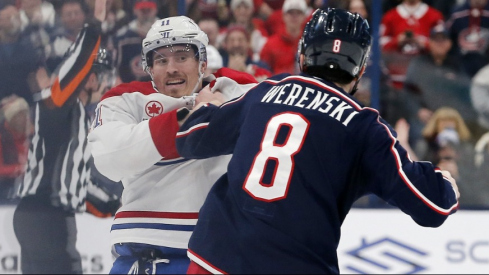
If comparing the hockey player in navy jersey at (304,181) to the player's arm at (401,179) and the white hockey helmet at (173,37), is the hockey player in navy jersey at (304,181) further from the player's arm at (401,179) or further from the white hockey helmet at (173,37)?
the white hockey helmet at (173,37)

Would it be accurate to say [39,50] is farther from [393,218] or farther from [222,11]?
[393,218]

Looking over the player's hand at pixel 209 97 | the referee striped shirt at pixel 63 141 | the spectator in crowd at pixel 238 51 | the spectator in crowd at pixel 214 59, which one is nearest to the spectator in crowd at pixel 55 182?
the referee striped shirt at pixel 63 141

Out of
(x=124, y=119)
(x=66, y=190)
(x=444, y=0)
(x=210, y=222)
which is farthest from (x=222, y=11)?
(x=210, y=222)

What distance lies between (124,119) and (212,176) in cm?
34

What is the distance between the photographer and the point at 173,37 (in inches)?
109

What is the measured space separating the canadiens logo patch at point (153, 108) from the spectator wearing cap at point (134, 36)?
1.58m

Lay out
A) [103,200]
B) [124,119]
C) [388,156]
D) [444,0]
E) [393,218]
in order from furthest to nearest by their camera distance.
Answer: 1. [444,0]
2. [393,218]
3. [103,200]
4. [124,119]
5. [388,156]

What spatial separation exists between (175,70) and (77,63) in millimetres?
1706

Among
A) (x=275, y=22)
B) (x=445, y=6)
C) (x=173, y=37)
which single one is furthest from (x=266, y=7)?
(x=173, y=37)

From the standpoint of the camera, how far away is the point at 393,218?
4.73m

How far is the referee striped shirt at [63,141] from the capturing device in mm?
4395

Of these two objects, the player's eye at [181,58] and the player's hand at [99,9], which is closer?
the player's eye at [181,58]

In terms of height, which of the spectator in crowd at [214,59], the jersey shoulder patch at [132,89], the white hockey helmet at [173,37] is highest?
the white hockey helmet at [173,37]

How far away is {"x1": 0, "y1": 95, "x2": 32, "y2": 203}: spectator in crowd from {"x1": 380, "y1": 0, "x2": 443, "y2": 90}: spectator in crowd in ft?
7.61
